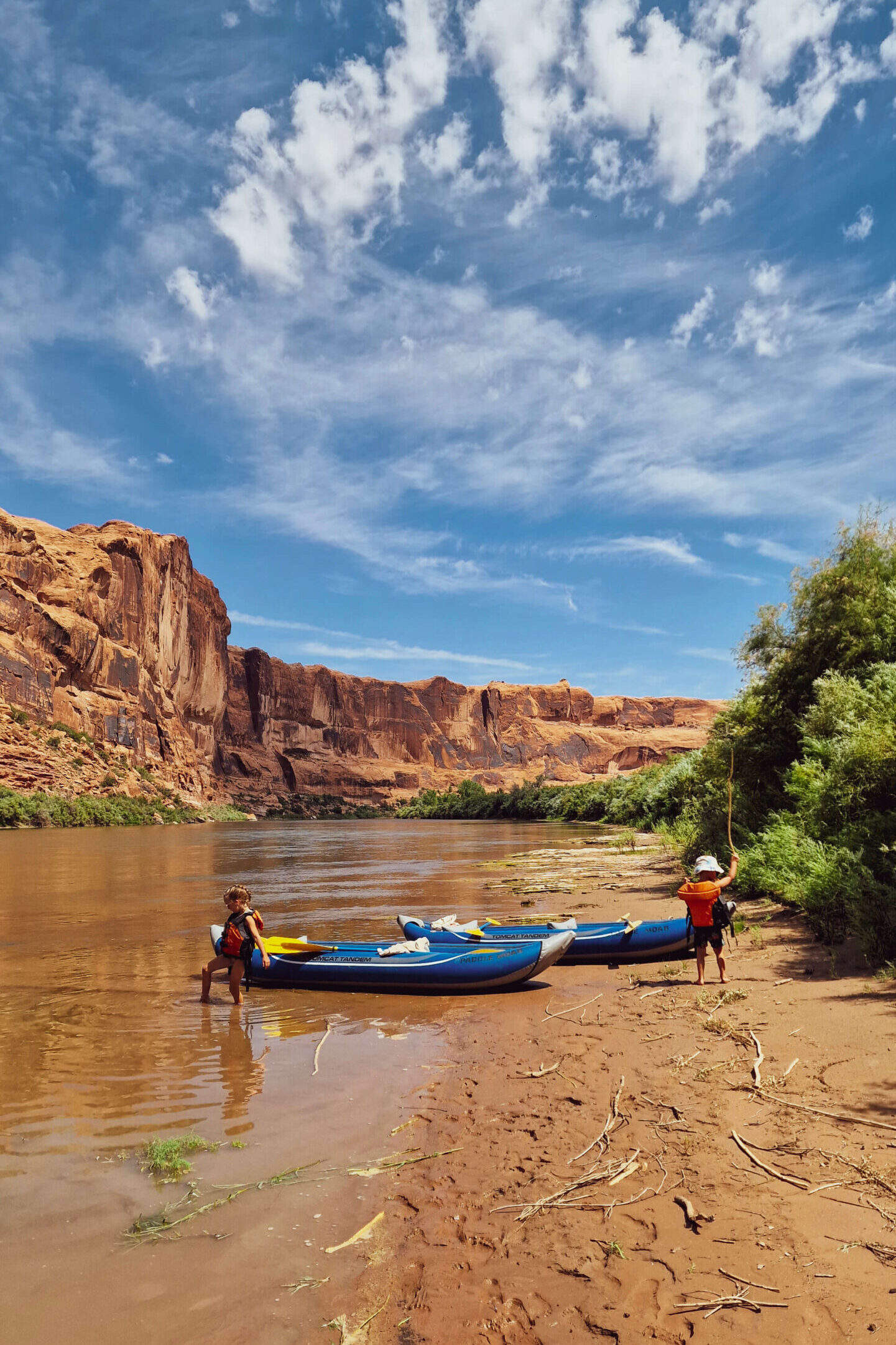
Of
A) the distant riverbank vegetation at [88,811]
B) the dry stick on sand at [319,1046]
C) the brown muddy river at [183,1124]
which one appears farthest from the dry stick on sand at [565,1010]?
the distant riverbank vegetation at [88,811]

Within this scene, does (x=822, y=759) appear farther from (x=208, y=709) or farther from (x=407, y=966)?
(x=208, y=709)

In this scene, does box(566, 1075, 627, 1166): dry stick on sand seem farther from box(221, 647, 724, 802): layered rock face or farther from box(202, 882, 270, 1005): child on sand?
box(221, 647, 724, 802): layered rock face

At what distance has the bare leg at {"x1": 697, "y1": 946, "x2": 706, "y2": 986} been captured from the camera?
8.01 m

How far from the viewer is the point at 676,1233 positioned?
3.47m

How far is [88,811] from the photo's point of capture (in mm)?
63344

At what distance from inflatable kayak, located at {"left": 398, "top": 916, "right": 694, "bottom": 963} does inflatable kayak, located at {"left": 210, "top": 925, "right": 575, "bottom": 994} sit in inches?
30.3

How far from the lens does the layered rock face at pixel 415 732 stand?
13612 centimetres

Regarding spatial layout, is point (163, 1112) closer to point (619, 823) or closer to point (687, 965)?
point (687, 965)

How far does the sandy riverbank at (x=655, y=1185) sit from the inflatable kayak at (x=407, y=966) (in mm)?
1634

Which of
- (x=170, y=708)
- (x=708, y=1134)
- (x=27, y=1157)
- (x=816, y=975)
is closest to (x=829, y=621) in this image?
(x=816, y=975)

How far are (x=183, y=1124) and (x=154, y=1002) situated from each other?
13.0ft

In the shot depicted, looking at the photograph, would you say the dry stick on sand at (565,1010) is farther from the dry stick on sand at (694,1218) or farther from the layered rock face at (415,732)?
the layered rock face at (415,732)

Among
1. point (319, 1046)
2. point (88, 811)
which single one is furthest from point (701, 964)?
point (88, 811)

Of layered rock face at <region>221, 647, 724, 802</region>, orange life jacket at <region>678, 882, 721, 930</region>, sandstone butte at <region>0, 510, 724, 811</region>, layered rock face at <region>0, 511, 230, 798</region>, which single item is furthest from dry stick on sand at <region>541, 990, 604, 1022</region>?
layered rock face at <region>221, 647, 724, 802</region>
